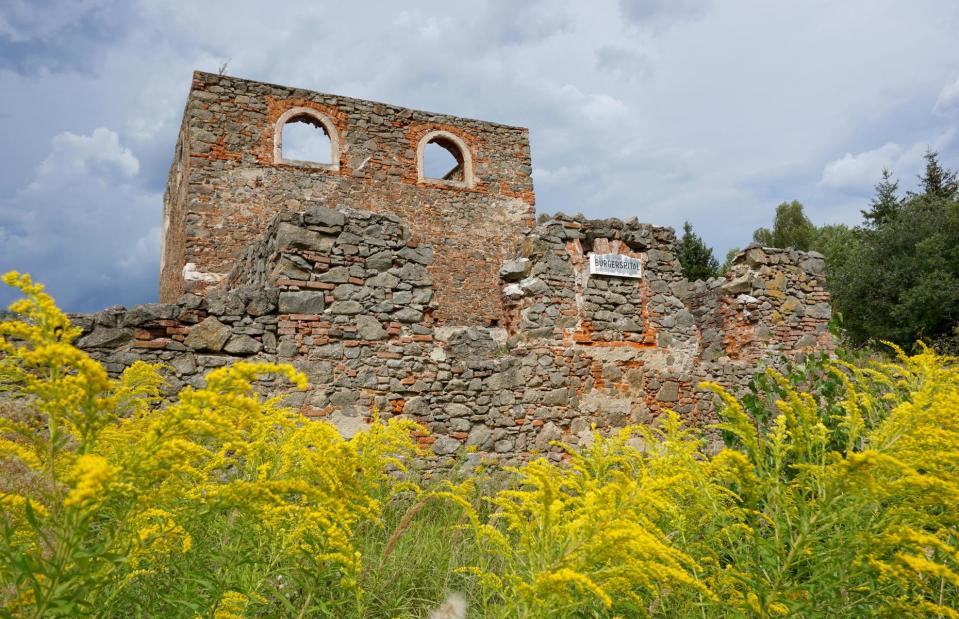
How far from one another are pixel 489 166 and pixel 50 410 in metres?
14.7

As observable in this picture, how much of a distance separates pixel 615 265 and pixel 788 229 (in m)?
33.7

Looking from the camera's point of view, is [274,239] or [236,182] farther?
[236,182]

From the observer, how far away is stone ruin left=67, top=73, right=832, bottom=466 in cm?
700

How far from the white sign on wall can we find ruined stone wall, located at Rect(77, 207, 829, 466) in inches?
5.0

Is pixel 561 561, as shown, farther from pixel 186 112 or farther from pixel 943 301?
pixel 943 301

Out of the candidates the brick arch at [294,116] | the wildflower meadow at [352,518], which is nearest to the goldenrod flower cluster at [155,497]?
the wildflower meadow at [352,518]

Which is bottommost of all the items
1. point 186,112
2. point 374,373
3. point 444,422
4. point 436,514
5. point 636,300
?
point 436,514

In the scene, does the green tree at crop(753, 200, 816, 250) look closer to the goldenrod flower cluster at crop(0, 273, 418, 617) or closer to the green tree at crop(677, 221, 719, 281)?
the green tree at crop(677, 221, 719, 281)

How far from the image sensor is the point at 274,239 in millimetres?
7371

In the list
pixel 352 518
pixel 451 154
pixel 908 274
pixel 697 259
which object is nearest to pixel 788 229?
pixel 697 259

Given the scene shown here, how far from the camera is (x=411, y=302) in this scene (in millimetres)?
7598

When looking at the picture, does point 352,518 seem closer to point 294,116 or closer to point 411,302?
point 411,302

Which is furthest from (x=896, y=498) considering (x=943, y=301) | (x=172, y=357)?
(x=943, y=301)

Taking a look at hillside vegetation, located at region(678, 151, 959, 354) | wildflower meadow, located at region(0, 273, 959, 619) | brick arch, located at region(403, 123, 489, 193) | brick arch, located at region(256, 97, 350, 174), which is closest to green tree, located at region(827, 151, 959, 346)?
hillside vegetation, located at region(678, 151, 959, 354)
